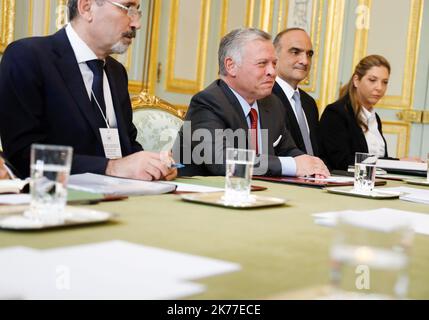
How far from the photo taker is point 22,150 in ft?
7.27

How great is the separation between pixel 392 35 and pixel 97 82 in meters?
4.48

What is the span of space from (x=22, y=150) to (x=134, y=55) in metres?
3.36

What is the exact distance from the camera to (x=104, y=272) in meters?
0.83

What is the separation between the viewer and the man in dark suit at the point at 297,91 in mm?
3709

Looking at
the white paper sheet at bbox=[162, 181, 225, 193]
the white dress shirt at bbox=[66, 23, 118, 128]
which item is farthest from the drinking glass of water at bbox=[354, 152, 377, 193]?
the white dress shirt at bbox=[66, 23, 118, 128]

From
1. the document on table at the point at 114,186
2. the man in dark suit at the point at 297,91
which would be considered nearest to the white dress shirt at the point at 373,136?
the man in dark suit at the point at 297,91

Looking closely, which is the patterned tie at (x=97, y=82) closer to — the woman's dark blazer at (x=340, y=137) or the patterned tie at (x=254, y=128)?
the patterned tie at (x=254, y=128)

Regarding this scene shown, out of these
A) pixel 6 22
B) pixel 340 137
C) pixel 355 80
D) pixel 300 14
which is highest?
pixel 300 14

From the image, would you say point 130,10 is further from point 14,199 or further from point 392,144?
point 392,144

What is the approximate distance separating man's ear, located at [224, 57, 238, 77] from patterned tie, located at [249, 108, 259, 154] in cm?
21

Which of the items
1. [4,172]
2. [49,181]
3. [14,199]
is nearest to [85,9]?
[4,172]

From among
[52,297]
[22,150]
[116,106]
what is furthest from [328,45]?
[52,297]

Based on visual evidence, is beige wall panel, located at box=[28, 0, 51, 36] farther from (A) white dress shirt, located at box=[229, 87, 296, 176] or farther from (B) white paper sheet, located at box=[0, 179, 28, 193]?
(B) white paper sheet, located at box=[0, 179, 28, 193]

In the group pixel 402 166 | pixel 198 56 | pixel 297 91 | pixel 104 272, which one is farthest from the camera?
pixel 198 56
